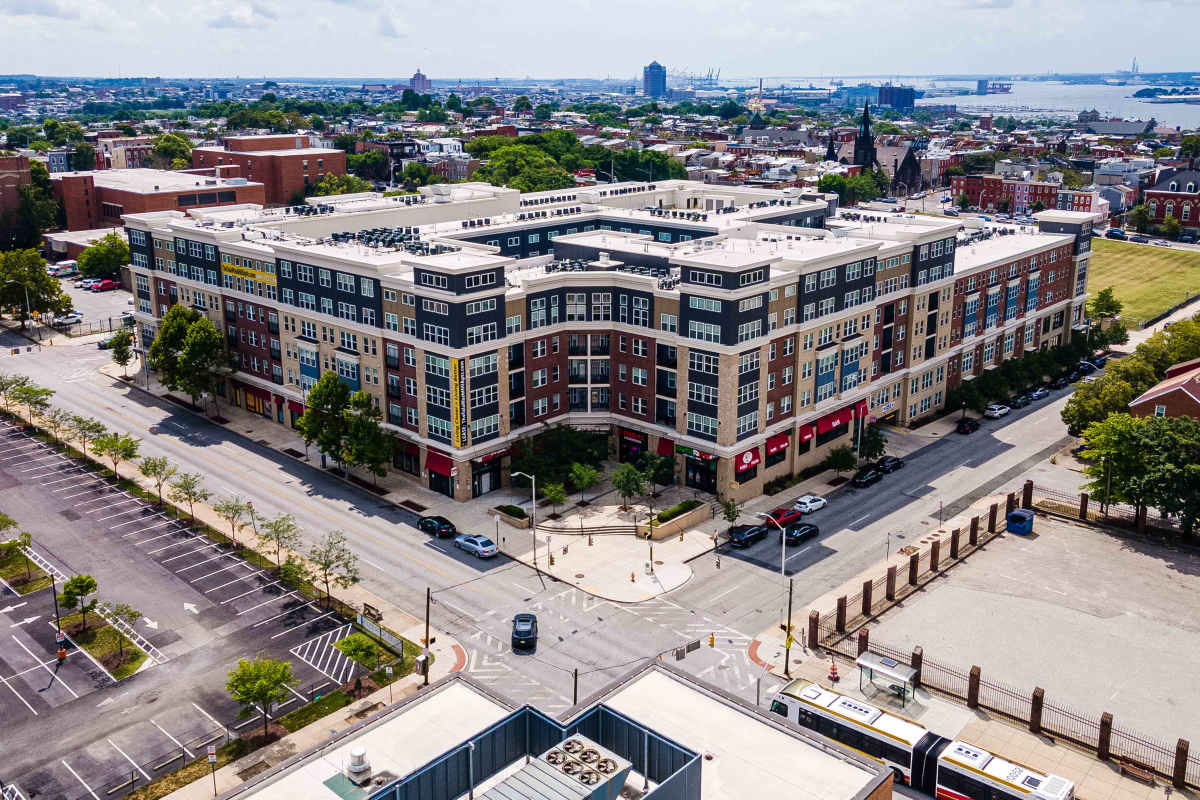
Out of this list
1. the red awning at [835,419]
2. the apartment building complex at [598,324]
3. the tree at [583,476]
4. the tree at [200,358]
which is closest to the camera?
the tree at [583,476]

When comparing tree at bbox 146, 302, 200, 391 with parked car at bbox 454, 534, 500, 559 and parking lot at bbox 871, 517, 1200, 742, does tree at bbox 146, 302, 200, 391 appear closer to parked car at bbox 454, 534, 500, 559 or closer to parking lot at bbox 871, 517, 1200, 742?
parked car at bbox 454, 534, 500, 559

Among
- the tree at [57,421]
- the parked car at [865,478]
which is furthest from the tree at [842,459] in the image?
the tree at [57,421]

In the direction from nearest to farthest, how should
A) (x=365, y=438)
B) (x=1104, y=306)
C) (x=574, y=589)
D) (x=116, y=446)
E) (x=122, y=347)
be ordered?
1. (x=574, y=589)
2. (x=365, y=438)
3. (x=116, y=446)
4. (x=122, y=347)
5. (x=1104, y=306)

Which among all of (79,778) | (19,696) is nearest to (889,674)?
(79,778)

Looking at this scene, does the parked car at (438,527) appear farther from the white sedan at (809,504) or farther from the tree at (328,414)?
the white sedan at (809,504)

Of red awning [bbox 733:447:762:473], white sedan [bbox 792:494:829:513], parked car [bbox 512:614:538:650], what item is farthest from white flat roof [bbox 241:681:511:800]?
white sedan [bbox 792:494:829:513]

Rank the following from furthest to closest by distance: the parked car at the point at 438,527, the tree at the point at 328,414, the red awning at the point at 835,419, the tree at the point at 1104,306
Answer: the tree at the point at 1104,306
the red awning at the point at 835,419
the tree at the point at 328,414
the parked car at the point at 438,527

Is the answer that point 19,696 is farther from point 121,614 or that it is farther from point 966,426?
point 966,426
